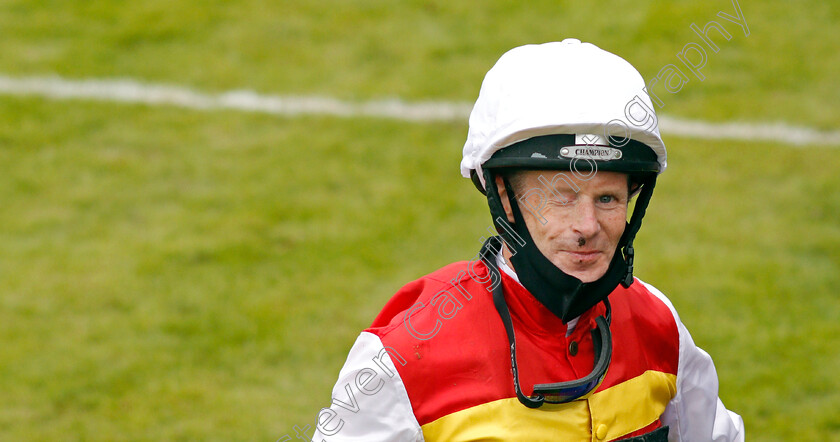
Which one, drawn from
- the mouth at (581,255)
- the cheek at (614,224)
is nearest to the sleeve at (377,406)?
the mouth at (581,255)

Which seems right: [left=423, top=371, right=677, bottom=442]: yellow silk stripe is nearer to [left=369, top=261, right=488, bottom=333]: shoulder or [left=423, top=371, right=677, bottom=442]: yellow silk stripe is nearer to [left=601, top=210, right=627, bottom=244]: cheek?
[left=369, top=261, right=488, bottom=333]: shoulder

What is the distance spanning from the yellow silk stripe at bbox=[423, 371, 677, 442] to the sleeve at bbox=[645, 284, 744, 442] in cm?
19

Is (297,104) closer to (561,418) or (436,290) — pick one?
(436,290)

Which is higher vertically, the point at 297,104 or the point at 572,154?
the point at 297,104

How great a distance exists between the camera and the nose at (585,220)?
2.58m

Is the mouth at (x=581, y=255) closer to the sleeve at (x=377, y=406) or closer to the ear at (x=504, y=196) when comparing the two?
the ear at (x=504, y=196)

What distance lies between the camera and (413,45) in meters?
8.44

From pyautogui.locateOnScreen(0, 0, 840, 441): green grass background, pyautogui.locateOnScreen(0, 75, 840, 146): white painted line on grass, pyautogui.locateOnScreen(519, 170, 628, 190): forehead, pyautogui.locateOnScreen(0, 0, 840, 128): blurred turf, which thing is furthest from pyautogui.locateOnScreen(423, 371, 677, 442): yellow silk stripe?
pyautogui.locateOnScreen(0, 0, 840, 128): blurred turf

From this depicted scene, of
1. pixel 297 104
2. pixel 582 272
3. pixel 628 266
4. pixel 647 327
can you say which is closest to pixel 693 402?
pixel 647 327

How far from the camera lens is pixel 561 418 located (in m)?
2.67

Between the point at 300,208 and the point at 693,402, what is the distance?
422 cm

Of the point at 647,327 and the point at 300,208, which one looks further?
the point at 300,208

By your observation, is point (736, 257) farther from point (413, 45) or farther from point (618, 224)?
point (618, 224)

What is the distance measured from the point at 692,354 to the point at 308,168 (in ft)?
15.1
